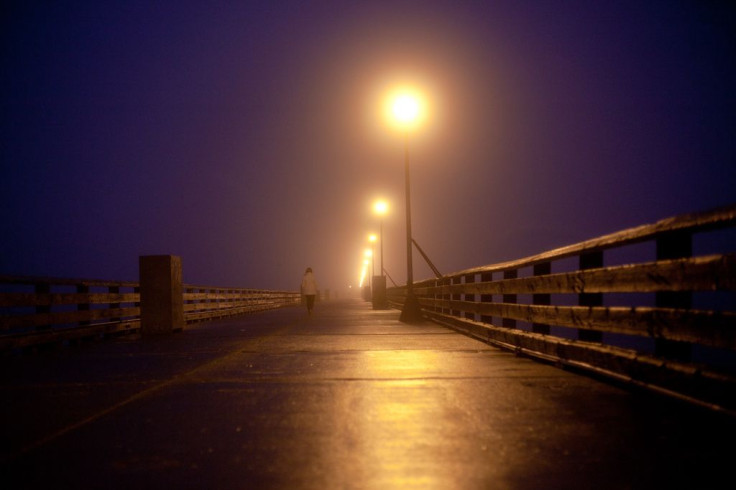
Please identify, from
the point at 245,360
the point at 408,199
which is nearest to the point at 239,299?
the point at 408,199

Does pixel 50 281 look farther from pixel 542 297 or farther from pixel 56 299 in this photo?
pixel 542 297

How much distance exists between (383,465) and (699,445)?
191 cm

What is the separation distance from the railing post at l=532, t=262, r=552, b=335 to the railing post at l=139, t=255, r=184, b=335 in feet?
30.0

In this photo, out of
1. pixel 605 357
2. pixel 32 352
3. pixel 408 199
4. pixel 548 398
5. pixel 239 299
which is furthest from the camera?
pixel 239 299

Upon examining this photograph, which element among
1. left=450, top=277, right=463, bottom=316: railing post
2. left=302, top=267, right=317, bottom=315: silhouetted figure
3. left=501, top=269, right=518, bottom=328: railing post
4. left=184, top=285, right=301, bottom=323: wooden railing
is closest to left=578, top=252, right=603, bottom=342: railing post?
left=501, top=269, right=518, bottom=328: railing post

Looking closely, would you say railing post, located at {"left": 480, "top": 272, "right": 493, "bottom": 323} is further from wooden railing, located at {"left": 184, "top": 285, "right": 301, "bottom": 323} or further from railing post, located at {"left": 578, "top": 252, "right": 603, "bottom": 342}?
wooden railing, located at {"left": 184, "top": 285, "right": 301, "bottom": 323}

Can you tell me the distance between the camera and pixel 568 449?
313 cm

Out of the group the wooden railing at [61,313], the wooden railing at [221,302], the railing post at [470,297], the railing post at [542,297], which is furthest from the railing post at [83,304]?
the railing post at [542,297]

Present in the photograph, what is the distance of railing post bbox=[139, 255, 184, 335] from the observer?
12633mm

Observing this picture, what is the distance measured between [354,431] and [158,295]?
10.5 meters

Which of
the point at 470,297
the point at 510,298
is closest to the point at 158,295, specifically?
the point at 470,297

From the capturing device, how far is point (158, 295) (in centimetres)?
1273

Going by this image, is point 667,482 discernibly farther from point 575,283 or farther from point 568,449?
point 575,283

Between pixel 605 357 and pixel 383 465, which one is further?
pixel 605 357
